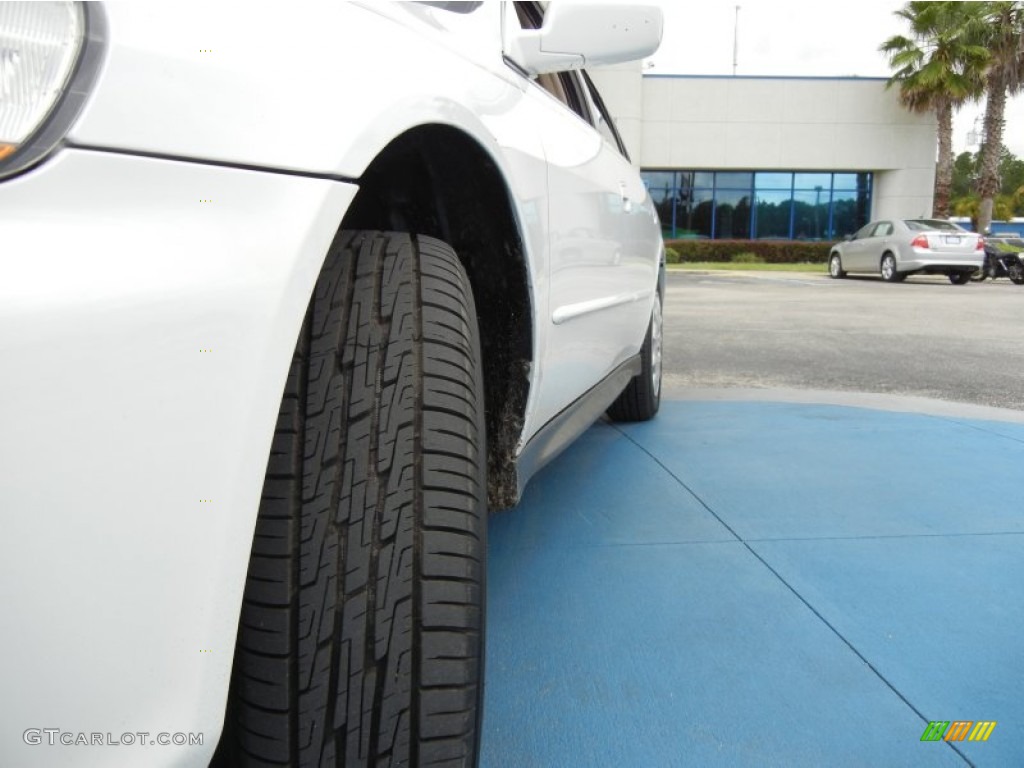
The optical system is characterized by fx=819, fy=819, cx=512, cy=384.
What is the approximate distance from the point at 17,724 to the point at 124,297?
382mm

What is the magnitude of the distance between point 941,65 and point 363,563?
29.1m

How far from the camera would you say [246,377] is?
802mm

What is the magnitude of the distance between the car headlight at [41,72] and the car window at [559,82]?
146 cm

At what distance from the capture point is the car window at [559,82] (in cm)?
221

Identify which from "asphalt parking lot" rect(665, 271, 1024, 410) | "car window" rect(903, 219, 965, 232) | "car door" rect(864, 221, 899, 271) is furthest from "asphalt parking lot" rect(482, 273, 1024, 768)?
"car door" rect(864, 221, 899, 271)

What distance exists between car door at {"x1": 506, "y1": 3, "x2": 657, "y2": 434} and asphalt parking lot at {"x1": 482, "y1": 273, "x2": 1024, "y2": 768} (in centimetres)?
47

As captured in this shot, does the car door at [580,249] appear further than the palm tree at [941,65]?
No

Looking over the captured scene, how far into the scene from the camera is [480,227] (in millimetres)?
1477

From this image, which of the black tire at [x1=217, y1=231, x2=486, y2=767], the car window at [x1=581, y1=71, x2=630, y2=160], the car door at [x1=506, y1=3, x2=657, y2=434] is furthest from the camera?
the car window at [x1=581, y1=71, x2=630, y2=160]

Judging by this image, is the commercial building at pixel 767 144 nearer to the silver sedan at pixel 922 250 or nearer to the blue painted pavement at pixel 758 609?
the silver sedan at pixel 922 250

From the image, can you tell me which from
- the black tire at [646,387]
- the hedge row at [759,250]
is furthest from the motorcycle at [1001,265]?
the black tire at [646,387]

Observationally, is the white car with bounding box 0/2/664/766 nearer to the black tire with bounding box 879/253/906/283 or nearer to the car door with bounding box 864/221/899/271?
the black tire with bounding box 879/253/906/283

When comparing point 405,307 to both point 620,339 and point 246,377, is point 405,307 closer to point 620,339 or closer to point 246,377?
point 246,377

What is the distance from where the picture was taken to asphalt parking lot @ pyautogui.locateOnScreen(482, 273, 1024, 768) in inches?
57.2
